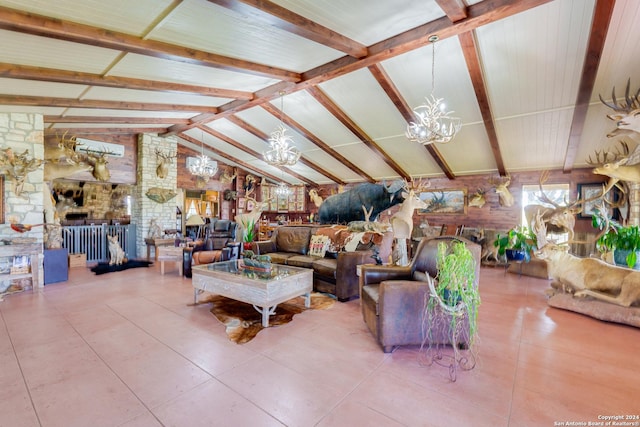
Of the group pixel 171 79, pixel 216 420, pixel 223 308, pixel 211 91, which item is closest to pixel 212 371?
pixel 216 420

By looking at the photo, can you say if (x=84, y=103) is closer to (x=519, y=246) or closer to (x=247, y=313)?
(x=247, y=313)

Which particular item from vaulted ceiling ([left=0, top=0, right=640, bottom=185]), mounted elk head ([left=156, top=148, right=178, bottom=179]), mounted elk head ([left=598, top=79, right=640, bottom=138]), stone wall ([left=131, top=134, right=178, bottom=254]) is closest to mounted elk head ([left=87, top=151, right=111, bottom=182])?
vaulted ceiling ([left=0, top=0, right=640, bottom=185])

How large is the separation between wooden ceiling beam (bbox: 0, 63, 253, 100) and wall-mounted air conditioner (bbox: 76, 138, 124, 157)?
355 centimetres

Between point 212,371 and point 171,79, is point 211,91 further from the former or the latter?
point 212,371

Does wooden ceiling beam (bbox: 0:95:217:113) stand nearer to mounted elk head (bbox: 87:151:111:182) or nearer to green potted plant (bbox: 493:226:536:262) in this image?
mounted elk head (bbox: 87:151:111:182)

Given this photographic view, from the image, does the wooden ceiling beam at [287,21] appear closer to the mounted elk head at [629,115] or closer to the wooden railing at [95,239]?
the mounted elk head at [629,115]

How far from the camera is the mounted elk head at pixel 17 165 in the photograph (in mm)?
4617

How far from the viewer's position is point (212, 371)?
229 centimetres

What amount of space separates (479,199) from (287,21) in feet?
24.2

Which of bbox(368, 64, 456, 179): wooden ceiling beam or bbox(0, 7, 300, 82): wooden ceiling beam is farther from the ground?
bbox(368, 64, 456, 179): wooden ceiling beam

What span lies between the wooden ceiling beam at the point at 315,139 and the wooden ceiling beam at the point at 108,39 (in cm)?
256

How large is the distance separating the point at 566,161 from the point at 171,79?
852 centimetres

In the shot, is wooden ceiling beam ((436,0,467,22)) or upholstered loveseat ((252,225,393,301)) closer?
wooden ceiling beam ((436,0,467,22))

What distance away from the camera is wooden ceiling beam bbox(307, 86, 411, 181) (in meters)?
6.05
